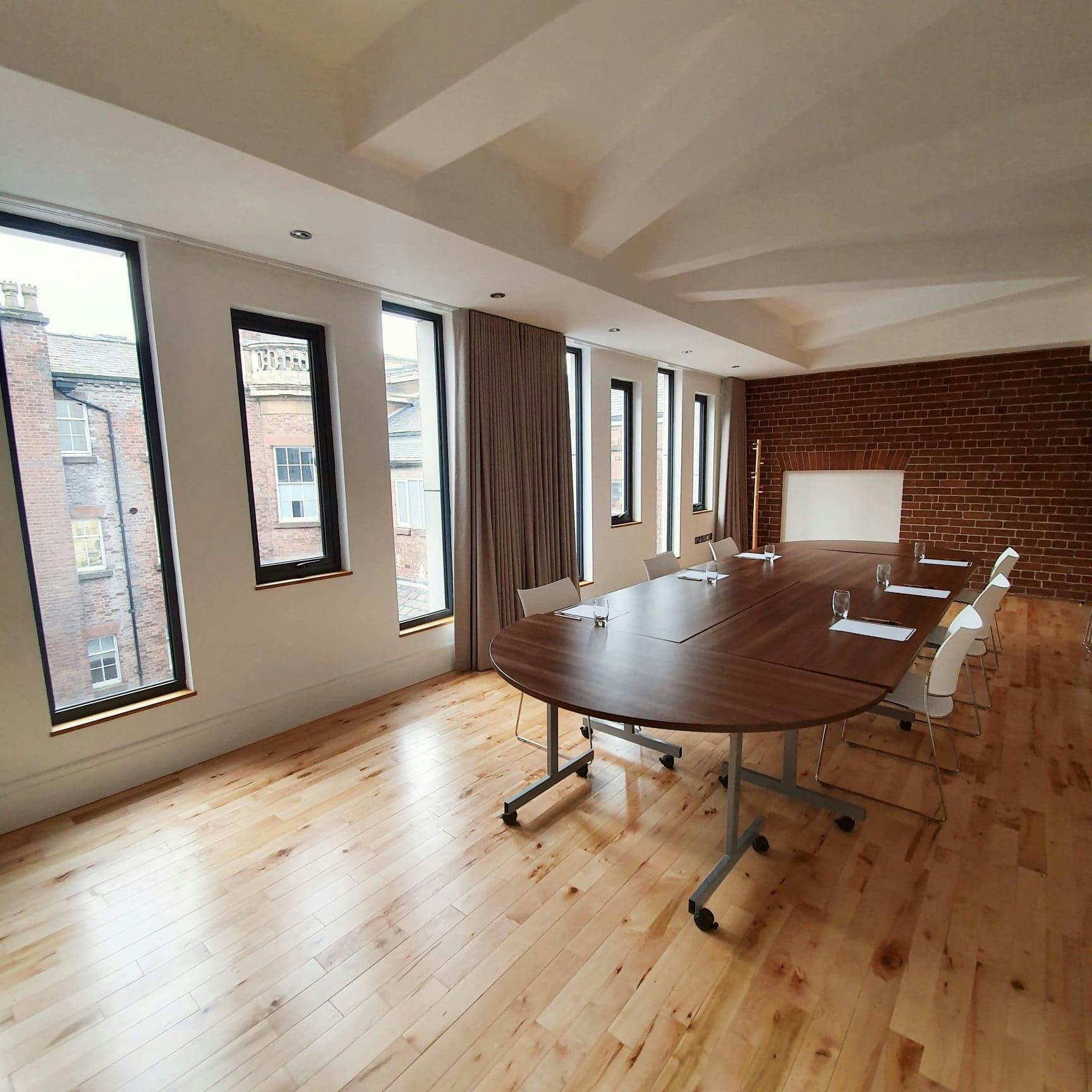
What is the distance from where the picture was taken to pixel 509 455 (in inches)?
161

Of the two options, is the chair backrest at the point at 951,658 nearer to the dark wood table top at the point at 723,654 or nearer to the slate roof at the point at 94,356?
the dark wood table top at the point at 723,654

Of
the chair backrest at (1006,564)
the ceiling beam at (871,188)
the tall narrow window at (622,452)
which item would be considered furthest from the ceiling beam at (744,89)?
the tall narrow window at (622,452)

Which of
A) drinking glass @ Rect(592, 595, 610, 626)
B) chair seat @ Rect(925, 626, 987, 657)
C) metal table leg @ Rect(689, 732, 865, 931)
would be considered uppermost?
drinking glass @ Rect(592, 595, 610, 626)

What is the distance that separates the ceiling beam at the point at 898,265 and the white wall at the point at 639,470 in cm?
137

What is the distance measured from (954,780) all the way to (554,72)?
3.21 m

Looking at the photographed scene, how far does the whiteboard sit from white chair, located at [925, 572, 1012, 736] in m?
3.04

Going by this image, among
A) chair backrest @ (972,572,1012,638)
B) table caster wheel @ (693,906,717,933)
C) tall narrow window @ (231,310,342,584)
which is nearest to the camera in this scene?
table caster wheel @ (693,906,717,933)

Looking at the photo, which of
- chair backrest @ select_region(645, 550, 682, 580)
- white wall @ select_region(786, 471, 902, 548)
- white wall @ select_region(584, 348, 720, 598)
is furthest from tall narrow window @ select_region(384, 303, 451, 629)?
white wall @ select_region(786, 471, 902, 548)

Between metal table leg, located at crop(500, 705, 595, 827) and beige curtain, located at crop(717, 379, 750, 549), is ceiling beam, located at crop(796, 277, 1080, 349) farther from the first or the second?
metal table leg, located at crop(500, 705, 595, 827)

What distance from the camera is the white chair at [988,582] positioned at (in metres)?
3.44

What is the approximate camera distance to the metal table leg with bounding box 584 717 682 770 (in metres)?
2.74

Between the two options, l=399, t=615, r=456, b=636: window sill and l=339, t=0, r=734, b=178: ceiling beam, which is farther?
l=399, t=615, r=456, b=636: window sill

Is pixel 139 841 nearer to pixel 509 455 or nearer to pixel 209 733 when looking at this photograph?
pixel 209 733

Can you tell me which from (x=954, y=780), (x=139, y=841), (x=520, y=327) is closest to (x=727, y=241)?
(x=520, y=327)
